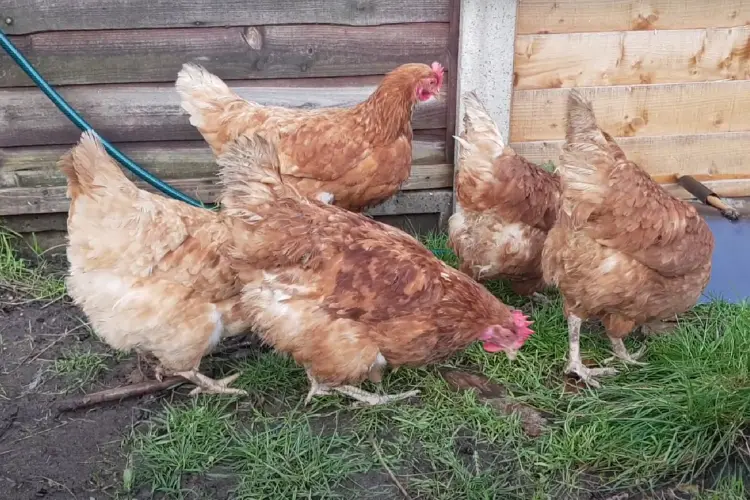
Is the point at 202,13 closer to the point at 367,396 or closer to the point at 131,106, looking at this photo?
the point at 131,106

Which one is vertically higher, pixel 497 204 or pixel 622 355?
pixel 497 204

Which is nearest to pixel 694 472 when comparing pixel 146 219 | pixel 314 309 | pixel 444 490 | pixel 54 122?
pixel 444 490

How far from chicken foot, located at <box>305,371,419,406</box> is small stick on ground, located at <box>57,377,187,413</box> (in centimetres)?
70

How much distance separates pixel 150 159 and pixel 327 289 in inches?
82.9

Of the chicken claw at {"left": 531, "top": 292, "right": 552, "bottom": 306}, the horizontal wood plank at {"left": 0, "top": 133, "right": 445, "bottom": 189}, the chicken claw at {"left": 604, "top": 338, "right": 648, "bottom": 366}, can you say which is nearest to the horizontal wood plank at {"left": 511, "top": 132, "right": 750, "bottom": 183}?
the horizontal wood plank at {"left": 0, "top": 133, "right": 445, "bottom": 189}

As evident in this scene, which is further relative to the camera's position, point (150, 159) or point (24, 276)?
point (150, 159)

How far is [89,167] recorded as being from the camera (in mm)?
2859

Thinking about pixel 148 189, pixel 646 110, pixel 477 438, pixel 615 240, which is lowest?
pixel 477 438

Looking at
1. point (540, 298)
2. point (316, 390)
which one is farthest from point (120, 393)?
point (540, 298)

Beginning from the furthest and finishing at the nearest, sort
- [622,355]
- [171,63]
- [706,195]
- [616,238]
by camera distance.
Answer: [706,195]
[171,63]
[622,355]
[616,238]

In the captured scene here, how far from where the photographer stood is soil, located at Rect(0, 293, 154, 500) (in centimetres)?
276

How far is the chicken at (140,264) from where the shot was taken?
9.49 feet

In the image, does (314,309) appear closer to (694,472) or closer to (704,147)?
(694,472)

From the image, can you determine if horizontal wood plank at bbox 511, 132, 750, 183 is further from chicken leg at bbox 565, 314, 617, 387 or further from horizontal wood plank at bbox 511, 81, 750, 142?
chicken leg at bbox 565, 314, 617, 387
